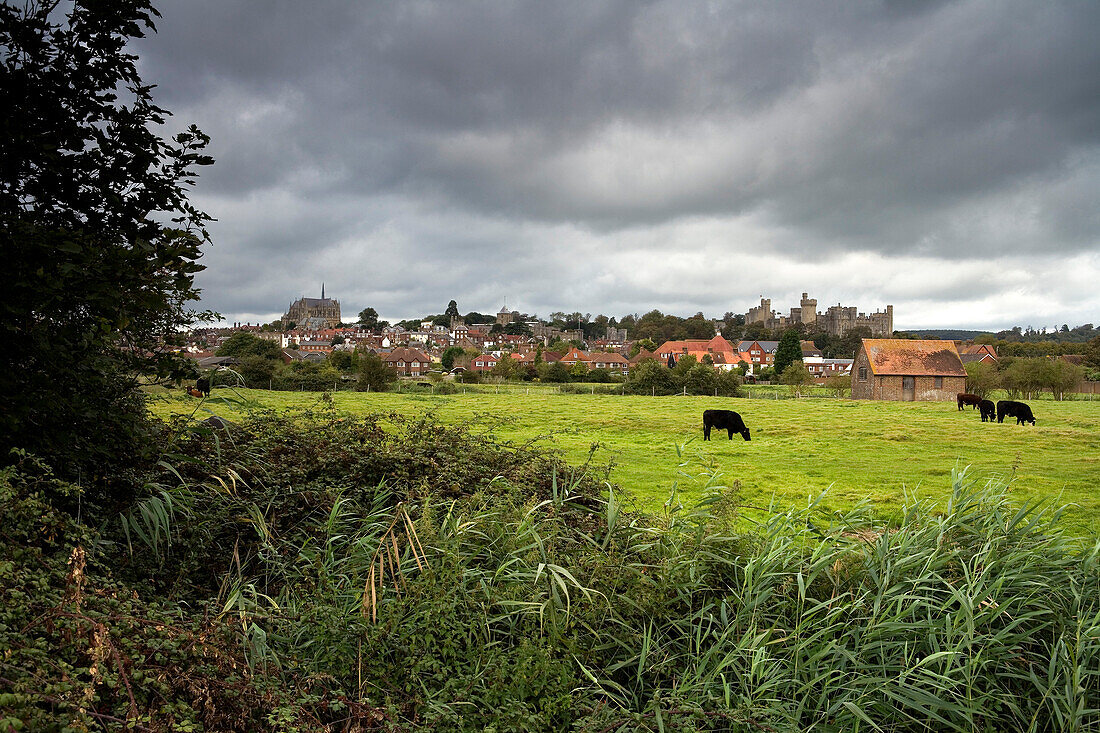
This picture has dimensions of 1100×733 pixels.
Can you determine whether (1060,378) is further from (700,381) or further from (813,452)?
(813,452)

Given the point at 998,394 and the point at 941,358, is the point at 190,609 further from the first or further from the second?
the point at 998,394

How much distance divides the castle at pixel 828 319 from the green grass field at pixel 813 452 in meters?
140

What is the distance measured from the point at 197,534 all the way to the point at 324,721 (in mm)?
2456

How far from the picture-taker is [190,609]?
15.0ft

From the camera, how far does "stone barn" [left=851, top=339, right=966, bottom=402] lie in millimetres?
47812

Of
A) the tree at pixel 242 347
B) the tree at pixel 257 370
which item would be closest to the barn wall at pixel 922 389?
the tree at pixel 257 370

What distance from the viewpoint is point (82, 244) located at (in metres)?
4.43

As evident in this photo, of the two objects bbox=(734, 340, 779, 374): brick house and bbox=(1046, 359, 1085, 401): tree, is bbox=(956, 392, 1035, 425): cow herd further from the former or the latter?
bbox=(734, 340, 779, 374): brick house

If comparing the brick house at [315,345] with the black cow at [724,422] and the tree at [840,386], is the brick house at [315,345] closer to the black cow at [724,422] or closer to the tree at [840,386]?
the tree at [840,386]

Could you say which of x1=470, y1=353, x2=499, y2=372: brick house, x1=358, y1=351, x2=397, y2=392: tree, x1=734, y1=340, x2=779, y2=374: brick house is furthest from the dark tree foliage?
x1=734, y1=340, x2=779, y2=374: brick house

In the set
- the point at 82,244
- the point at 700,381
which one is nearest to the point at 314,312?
the point at 700,381

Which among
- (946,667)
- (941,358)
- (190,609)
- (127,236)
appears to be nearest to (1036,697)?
(946,667)

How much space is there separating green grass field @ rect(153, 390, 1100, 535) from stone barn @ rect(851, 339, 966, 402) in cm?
2218

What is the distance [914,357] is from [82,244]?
54.4 m
